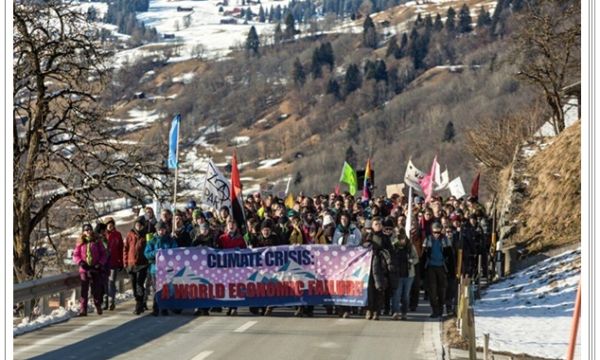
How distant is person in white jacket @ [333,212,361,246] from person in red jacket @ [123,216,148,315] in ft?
11.0

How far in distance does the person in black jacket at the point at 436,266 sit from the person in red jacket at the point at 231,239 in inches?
Result: 127

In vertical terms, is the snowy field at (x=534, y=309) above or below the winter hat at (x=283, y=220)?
below

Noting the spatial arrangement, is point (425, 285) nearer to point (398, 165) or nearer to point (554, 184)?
point (554, 184)

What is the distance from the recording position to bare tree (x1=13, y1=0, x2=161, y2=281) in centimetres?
2836

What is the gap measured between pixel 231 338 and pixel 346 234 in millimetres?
3932

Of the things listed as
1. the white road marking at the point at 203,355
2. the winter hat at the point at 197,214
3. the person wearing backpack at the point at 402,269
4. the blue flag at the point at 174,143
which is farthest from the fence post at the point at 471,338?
the blue flag at the point at 174,143

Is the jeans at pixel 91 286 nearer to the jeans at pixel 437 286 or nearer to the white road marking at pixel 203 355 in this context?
the white road marking at pixel 203 355

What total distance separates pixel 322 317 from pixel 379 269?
1.30 metres

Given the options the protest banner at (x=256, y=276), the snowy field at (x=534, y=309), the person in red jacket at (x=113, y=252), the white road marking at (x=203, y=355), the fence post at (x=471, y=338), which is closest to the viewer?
the fence post at (x=471, y=338)

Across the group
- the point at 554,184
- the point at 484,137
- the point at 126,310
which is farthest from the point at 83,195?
the point at 484,137

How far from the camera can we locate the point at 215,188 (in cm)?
2230

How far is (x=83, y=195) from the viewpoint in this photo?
96.2 feet

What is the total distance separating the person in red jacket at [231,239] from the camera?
2031 cm

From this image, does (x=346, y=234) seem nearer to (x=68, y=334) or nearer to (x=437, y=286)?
(x=437, y=286)
